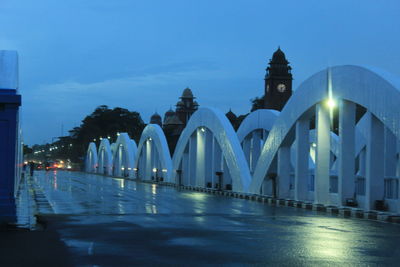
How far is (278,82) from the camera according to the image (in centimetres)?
11219

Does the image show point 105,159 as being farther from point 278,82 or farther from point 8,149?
point 8,149

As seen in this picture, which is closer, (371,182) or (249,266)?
(249,266)

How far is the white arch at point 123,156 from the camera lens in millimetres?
89062

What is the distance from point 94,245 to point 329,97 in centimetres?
1788

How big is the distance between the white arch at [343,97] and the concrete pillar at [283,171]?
465mm

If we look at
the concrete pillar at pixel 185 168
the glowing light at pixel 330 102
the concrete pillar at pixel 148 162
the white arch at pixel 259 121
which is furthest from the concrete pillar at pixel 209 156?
the concrete pillar at pixel 148 162

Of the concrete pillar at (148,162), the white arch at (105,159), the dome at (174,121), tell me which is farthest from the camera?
the dome at (174,121)

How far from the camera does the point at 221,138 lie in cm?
4619

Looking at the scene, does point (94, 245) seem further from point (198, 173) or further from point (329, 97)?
point (198, 173)

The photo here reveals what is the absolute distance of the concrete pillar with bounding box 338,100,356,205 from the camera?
28078mm

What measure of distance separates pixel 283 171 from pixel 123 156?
66950 mm

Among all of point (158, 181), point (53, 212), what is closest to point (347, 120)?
point (53, 212)

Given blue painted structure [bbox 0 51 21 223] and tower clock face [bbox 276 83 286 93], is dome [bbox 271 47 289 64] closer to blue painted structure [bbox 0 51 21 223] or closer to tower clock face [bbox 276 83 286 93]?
tower clock face [bbox 276 83 286 93]

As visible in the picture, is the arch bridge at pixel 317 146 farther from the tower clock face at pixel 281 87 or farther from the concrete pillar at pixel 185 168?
the tower clock face at pixel 281 87
